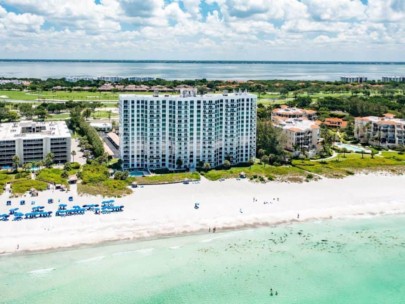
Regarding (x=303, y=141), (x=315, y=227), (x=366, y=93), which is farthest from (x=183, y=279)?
(x=366, y=93)

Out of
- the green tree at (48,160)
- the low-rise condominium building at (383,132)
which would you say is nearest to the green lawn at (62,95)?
the green tree at (48,160)

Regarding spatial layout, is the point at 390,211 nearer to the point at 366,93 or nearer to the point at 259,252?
the point at 259,252

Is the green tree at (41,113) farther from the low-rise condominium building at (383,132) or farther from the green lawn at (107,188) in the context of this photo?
the low-rise condominium building at (383,132)

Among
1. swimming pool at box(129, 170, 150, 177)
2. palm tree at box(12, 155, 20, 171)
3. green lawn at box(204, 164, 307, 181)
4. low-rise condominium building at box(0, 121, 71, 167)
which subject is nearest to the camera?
green lawn at box(204, 164, 307, 181)

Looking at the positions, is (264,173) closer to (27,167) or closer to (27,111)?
(27,167)

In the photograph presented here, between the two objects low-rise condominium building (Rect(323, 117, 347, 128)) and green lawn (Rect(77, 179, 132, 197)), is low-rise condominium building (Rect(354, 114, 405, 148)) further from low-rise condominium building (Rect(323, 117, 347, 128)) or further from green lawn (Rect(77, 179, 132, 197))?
green lawn (Rect(77, 179, 132, 197))

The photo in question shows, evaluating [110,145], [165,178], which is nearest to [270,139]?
[165,178]

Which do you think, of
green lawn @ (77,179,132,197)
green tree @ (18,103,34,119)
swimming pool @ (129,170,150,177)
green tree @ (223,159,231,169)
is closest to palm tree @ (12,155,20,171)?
green lawn @ (77,179,132,197)

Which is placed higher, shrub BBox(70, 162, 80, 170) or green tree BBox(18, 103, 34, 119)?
green tree BBox(18, 103, 34, 119)
